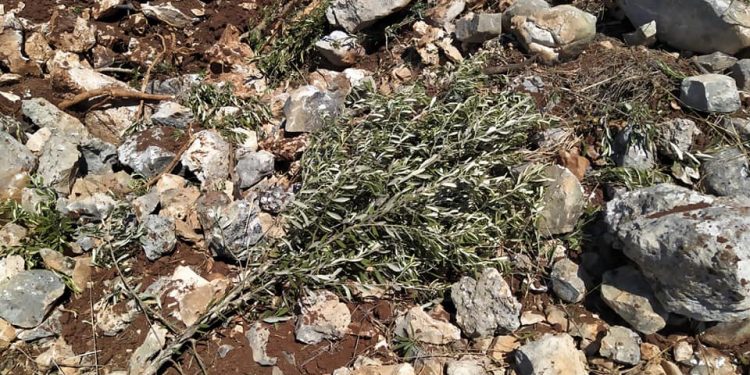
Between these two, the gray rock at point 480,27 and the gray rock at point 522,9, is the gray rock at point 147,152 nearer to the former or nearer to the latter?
the gray rock at point 480,27

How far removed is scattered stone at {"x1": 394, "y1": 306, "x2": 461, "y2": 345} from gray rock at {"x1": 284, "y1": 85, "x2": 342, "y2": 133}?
1.57m

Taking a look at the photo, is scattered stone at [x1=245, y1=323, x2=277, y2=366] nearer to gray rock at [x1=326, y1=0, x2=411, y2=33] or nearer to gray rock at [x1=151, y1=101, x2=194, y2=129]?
gray rock at [x1=151, y1=101, x2=194, y2=129]

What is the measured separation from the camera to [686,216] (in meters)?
3.25

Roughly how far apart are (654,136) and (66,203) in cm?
350

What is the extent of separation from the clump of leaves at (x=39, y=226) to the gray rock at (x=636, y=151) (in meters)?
3.25

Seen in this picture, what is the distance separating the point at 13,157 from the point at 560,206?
3.34m

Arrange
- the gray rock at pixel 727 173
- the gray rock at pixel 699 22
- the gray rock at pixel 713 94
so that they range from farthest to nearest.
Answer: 1. the gray rock at pixel 699 22
2. the gray rock at pixel 713 94
3. the gray rock at pixel 727 173

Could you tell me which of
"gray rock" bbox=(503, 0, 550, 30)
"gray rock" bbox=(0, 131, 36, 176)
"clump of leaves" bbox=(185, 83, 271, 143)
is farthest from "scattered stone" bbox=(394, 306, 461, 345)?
"gray rock" bbox=(0, 131, 36, 176)

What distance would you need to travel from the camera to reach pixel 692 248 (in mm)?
3127

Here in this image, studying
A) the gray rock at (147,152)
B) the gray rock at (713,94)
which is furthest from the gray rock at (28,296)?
the gray rock at (713,94)

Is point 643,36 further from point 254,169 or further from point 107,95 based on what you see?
point 107,95

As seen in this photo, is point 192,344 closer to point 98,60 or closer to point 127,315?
point 127,315

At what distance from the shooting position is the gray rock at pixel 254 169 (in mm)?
4410

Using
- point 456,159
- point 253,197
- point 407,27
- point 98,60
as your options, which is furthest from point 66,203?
point 407,27
